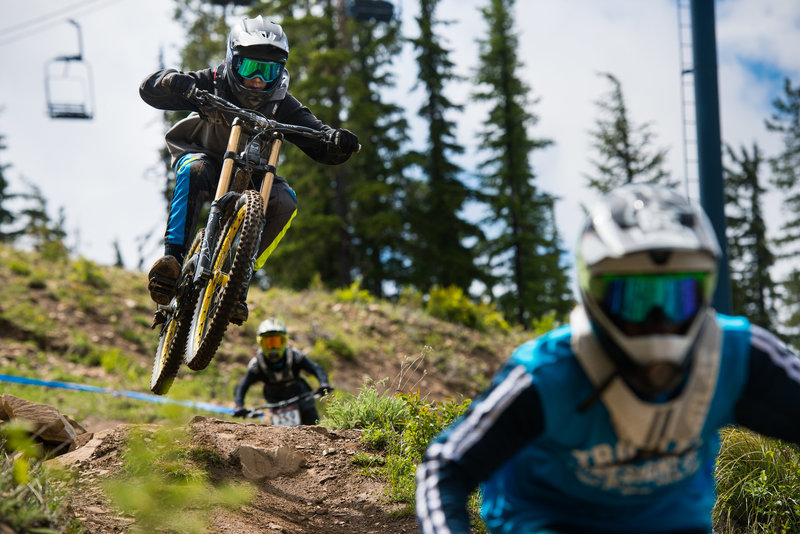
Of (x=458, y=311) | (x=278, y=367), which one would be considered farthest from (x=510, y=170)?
(x=278, y=367)

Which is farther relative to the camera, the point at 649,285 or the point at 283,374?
the point at 283,374

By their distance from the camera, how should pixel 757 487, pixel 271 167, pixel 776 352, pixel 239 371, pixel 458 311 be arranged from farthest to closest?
pixel 458 311
pixel 239 371
pixel 271 167
pixel 757 487
pixel 776 352

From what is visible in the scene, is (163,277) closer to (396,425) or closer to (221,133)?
(221,133)

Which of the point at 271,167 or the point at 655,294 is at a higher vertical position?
the point at 271,167

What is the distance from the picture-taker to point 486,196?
29.0 metres

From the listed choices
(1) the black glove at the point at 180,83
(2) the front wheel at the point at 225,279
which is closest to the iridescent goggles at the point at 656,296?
(2) the front wheel at the point at 225,279

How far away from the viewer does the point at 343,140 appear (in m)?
5.60

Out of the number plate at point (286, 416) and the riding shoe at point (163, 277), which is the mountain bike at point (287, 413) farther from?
the riding shoe at point (163, 277)

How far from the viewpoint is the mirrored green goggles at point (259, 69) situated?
17.5 ft

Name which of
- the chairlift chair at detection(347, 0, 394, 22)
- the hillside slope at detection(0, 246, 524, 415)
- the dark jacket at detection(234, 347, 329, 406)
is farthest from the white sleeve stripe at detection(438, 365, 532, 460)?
the chairlift chair at detection(347, 0, 394, 22)

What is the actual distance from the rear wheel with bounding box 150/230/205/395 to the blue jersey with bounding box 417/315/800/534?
375 cm

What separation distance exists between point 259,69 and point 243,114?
330 mm

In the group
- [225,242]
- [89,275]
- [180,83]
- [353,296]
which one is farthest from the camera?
[353,296]

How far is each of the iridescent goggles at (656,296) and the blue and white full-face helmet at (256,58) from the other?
12.9 feet
